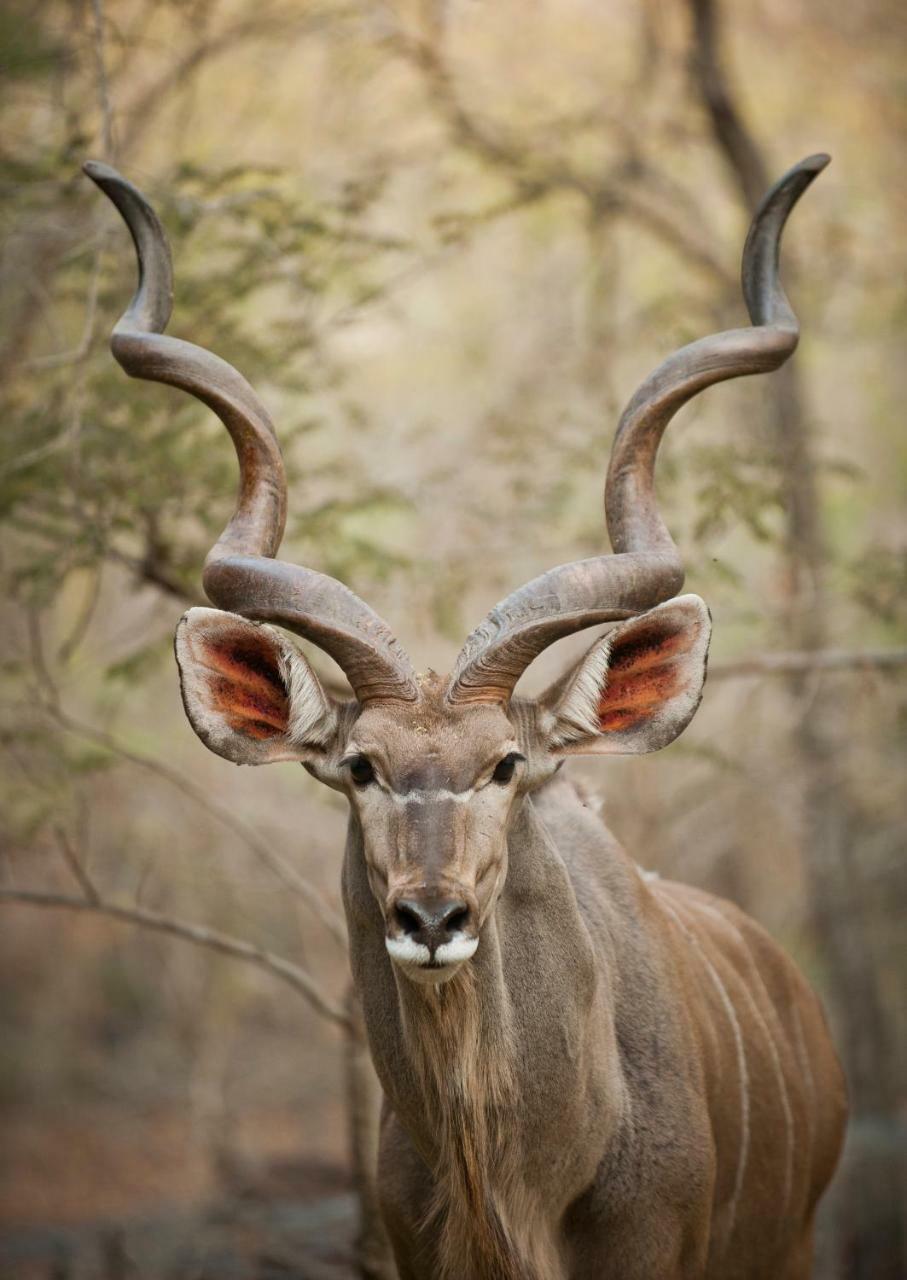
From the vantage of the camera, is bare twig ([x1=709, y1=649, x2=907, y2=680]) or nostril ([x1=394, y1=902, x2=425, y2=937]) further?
bare twig ([x1=709, y1=649, x2=907, y2=680])

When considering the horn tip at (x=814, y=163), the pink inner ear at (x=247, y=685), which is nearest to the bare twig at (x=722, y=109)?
the horn tip at (x=814, y=163)

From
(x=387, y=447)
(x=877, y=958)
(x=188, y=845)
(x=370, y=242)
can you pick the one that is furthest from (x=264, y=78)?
(x=877, y=958)

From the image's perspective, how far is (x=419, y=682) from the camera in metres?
3.62

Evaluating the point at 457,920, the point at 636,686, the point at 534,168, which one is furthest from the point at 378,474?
the point at 457,920

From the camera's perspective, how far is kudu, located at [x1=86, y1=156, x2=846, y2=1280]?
3.45 metres

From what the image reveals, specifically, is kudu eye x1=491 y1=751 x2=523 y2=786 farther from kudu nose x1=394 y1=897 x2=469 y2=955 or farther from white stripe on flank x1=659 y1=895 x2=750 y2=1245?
white stripe on flank x1=659 y1=895 x2=750 y2=1245

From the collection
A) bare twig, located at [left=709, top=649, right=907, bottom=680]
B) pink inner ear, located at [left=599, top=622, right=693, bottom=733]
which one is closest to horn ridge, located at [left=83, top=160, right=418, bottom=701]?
pink inner ear, located at [left=599, top=622, right=693, bottom=733]

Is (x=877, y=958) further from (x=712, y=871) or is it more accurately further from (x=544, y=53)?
(x=544, y=53)

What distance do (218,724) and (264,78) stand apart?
684 centimetres

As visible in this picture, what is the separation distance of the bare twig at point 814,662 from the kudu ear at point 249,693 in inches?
104

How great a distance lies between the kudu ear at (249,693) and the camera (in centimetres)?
357

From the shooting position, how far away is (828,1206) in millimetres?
10055

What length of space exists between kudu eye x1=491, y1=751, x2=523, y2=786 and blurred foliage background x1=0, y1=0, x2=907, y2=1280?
2468mm

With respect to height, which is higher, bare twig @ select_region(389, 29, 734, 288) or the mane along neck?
bare twig @ select_region(389, 29, 734, 288)
